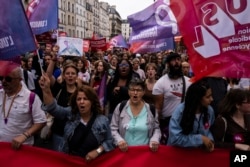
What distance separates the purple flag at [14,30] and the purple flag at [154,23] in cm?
401

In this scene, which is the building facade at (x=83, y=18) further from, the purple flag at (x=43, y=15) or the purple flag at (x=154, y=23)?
the purple flag at (x=43, y=15)

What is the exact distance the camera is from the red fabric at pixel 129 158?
3.96 meters

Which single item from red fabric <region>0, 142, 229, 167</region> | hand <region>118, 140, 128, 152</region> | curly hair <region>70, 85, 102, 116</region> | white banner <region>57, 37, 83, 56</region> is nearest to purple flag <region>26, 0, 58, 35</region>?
curly hair <region>70, 85, 102, 116</region>

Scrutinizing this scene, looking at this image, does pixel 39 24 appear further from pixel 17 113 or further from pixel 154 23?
pixel 17 113

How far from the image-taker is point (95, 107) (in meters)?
3.98

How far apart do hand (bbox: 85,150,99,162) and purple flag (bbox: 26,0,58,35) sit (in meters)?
3.27

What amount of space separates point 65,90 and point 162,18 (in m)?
3.46

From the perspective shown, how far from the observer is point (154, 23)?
766 cm

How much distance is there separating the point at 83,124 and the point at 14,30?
1.12 m

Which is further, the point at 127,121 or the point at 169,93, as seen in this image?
the point at 169,93

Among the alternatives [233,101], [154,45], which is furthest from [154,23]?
[233,101]

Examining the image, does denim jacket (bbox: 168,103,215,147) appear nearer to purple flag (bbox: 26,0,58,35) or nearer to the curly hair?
the curly hair

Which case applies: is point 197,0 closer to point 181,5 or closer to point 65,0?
point 181,5

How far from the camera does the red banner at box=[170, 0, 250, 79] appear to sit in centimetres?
359
